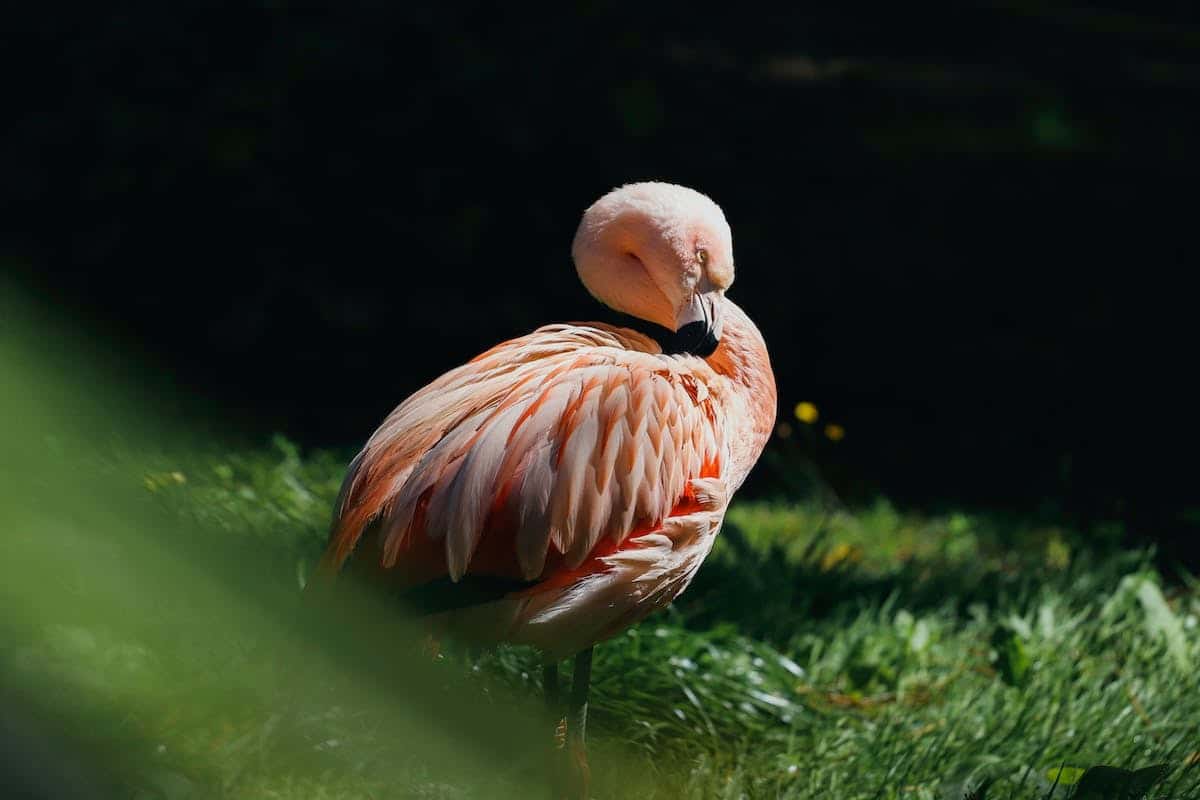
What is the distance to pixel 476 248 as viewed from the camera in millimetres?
5387

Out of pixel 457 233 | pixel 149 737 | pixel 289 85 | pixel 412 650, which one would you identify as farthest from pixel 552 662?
pixel 289 85

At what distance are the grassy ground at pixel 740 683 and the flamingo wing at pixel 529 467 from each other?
0.67 ft

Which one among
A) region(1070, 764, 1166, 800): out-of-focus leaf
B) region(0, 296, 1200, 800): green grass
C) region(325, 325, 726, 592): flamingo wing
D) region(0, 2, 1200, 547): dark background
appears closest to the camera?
region(0, 296, 1200, 800): green grass

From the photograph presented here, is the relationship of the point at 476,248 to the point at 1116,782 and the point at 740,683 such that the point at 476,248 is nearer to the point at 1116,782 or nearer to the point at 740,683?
the point at 740,683

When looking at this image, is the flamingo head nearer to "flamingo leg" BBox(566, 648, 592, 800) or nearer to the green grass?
"flamingo leg" BBox(566, 648, 592, 800)

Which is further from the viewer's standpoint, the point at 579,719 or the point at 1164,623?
the point at 1164,623

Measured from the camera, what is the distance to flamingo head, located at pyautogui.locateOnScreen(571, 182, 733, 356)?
8.56 feet

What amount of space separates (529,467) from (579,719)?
22.1 inches

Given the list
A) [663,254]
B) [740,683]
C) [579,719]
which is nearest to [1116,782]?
[740,683]

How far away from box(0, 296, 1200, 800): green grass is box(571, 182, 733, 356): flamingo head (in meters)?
0.81

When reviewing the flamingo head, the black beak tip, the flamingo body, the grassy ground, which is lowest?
the grassy ground

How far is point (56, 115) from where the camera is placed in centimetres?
523

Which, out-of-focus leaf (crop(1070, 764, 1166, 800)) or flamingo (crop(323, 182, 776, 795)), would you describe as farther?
out-of-focus leaf (crop(1070, 764, 1166, 800))

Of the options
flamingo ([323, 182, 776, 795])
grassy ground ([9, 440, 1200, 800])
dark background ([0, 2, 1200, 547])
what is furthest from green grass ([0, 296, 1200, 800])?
dark background ([0, 2, 1200, 547])
